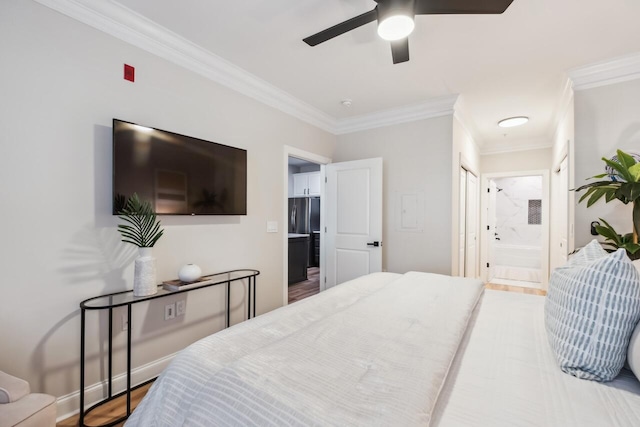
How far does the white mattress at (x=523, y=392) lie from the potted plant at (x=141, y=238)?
1.76 m

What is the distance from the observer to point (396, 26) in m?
1.63

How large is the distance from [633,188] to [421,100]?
6.69ft

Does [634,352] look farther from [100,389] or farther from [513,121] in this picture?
[513,121]

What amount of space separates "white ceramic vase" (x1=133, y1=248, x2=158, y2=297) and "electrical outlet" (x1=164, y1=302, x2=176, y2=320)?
449 mm

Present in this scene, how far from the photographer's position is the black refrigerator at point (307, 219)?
254 inches

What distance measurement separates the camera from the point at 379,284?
2189 millimetres

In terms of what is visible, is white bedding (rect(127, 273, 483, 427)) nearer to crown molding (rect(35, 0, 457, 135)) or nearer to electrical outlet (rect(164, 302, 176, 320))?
electrical outlet (rect(164, 302, 176, 320))

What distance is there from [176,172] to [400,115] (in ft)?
8.91

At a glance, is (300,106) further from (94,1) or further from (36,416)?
(36,416)

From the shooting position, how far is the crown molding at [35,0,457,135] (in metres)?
1.82

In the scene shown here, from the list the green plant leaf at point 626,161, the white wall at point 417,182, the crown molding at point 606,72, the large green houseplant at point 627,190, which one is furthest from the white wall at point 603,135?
the white wall at point 417,182

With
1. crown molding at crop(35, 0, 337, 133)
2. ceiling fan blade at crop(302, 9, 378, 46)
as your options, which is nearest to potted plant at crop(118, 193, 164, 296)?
crown molding at crop(35, 0, 337, 133)

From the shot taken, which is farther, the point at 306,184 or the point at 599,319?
the point at 306,184

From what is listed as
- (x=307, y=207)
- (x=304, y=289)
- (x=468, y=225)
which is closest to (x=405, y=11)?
(x=468, y=225)
